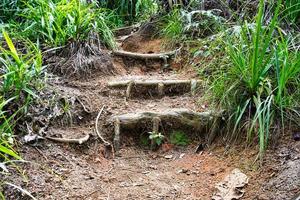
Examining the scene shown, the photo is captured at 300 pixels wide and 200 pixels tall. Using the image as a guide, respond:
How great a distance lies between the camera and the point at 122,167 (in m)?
2.66

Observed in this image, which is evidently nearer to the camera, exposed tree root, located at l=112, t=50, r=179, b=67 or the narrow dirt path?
the narrow dirt path

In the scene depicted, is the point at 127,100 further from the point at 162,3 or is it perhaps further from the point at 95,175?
the point at 162,3

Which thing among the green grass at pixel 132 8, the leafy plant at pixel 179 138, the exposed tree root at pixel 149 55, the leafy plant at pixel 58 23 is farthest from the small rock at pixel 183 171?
the green grass at pixel 132 8

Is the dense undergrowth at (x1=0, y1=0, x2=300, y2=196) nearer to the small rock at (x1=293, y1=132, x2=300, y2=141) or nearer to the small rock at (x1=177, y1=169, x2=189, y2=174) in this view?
the small rock at (x1=293, y1=132, x2=300, y2=141)

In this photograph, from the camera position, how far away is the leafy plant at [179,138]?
292 cm

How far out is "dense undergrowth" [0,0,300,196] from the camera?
2.37 m

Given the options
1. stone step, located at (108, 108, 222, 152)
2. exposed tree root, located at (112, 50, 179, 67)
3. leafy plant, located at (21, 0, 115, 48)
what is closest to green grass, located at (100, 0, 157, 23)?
exposed tree root, located at (112, 50, 179, 67)

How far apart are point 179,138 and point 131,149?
0.41 meters

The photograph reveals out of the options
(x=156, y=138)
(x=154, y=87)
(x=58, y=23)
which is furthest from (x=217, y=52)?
(x=58, y=23)

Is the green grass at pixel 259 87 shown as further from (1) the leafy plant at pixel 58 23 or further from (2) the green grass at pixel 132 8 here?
(2) the green grass at pixel 132 8

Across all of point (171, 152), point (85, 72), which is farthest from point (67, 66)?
point (171, 152)

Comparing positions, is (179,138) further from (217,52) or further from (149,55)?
(149,55)

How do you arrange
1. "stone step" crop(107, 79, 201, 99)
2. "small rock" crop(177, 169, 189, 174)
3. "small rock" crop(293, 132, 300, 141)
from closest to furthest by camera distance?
"small rock" crop(293, 132, 300, 141) < "small rock" crop(177, 169, 189, 174) < "stone step" crop(107, 79, 201, 99)

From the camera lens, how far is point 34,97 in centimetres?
280
